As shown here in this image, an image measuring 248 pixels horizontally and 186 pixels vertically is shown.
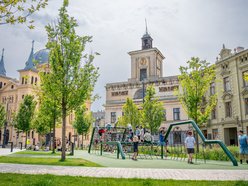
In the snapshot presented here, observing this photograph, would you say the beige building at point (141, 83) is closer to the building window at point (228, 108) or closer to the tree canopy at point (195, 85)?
the building window at point (228, 108)

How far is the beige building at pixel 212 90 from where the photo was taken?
32219mm

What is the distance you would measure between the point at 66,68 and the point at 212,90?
2851 cm

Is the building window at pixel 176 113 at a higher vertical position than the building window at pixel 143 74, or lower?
lower

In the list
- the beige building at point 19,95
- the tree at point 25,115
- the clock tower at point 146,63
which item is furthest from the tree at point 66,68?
the beige building at point 19,95

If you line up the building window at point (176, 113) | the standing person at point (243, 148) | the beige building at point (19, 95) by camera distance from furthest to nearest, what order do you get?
the beige building at point (19, 95), the building window at point (176, 113), the standing person at point (243, 148)

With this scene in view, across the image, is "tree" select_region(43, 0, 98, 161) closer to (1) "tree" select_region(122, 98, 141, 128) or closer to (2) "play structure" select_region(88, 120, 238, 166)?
(2) "play structure" select_region(88, 120, 238, 166)

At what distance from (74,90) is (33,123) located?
1025 inches

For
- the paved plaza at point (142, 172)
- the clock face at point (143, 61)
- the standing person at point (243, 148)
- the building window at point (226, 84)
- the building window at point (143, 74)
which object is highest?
the clock face at point (143, 61)

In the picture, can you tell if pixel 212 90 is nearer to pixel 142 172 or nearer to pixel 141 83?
pixel 141 83

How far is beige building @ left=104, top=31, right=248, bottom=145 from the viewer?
32219 millimetres

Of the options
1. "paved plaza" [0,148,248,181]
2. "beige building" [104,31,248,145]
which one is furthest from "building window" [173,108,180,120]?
"paved plaza" [0,148,248,181]

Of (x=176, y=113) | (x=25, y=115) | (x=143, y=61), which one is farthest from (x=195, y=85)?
(x=143, y=61)

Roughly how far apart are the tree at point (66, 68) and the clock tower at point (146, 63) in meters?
35.4

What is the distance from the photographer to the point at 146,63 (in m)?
51.7
